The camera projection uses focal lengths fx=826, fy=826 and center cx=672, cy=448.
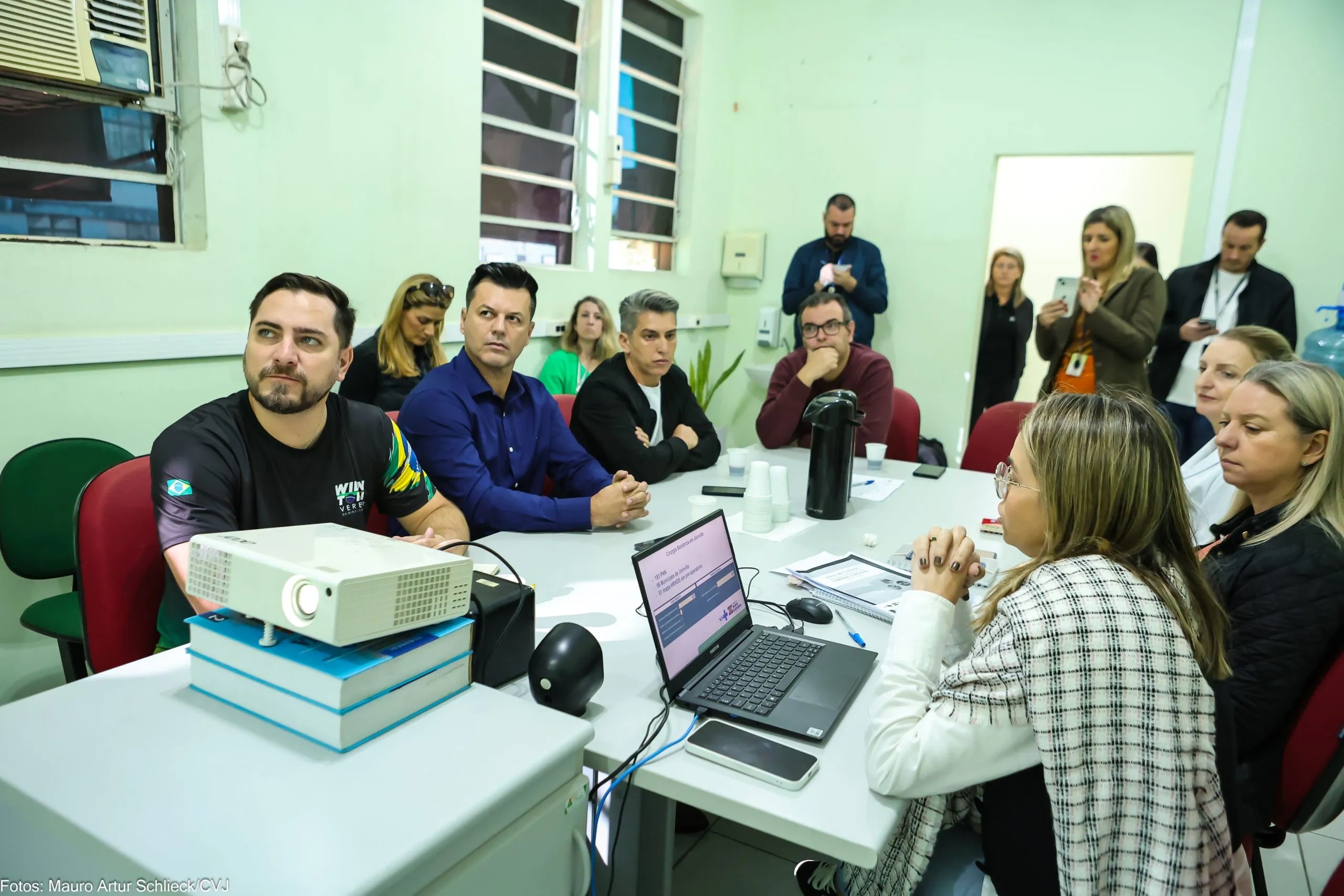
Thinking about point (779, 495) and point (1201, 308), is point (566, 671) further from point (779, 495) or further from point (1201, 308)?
point (1201, 308)

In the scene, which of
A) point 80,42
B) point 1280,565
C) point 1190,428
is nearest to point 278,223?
point 80,42

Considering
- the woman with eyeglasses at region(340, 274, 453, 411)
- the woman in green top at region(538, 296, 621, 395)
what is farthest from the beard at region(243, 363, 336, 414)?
the woman in green top at region(538, 296, 621, 395)

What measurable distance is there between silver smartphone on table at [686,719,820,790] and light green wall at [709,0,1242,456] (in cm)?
460

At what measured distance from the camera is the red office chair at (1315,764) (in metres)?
1.33

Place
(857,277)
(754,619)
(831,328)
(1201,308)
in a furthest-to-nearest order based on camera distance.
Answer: (857,277) → (1201,308) → (831,328) → (754,619)

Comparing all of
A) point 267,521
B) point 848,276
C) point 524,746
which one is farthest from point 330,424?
point 848,276

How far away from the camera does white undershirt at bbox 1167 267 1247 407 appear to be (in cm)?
409

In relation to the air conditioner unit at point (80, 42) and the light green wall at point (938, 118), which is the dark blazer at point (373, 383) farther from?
the light green wall at point (938, 118)

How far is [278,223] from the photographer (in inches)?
117

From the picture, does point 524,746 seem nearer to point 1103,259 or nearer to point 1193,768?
point 1193,768

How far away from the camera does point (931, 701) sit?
1.10 m

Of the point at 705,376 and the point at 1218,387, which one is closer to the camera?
the point at 1218,387

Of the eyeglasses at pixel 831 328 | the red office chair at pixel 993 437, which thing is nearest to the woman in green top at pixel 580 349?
the eyeglasses at pixel 831 328

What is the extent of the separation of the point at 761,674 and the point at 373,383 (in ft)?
8.05
